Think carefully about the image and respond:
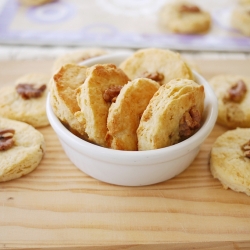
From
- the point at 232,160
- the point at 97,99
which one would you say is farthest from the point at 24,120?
the point at 232,160

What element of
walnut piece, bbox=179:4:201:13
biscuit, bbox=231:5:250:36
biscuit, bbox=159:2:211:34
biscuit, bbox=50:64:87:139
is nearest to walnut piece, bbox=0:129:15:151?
biscuit, bbox=50:64:87:139

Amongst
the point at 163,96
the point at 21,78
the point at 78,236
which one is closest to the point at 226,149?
the point at 163,96

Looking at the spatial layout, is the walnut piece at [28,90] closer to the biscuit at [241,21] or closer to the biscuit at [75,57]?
the biscuit at [75,57]

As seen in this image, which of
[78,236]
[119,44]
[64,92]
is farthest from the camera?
[119,44]

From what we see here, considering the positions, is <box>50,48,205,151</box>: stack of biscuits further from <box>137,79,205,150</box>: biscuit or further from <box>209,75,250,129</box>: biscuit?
<box>209,75,250,129</box>: biscuit

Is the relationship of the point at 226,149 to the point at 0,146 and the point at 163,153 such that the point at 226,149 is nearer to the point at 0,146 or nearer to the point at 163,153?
the point at 163,153

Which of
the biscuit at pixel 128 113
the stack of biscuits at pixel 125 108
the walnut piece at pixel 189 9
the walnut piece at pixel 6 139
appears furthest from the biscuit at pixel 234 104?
the walnut piece at pixel 189 9

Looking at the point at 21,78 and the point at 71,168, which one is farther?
the point at 21,78
